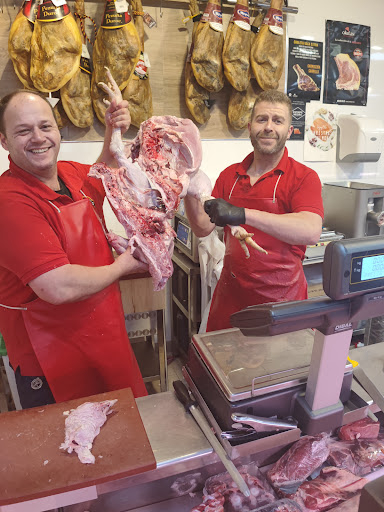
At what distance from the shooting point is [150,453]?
0.90 metres

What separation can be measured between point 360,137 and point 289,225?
2492 millimetres

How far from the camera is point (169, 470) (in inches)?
36.6

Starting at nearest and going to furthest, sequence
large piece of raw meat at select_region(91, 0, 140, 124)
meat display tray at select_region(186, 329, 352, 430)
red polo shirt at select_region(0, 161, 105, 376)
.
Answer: meat display tray at select_region(186, 329, 352, 430) → red polo shirt at select_region(0, 161, 105, 376) → large piece of raw meat at select_region(91, 0, 140, 124)

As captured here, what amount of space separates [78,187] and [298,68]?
2766 millimetres

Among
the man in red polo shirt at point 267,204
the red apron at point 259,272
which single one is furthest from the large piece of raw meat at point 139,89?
the red apron at point 259,272

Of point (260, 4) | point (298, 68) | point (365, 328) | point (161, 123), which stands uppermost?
point (260, 4)

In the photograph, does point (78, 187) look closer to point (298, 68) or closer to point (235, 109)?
point (235, 109)

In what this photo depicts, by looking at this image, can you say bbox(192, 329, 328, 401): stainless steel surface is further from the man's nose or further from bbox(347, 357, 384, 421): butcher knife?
the man's nose

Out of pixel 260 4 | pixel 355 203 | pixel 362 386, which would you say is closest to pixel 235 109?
pixel 260 4

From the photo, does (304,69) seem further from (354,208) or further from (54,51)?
(54,51)

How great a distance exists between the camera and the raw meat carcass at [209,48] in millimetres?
2873

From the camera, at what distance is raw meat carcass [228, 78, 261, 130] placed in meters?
3.24

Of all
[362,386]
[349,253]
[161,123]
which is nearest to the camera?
[349,253]

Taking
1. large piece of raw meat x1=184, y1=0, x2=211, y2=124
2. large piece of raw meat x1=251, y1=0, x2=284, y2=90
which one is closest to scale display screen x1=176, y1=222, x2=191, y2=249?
large piece of raw meat x1=184, y1=0, x2=211, y2=124
